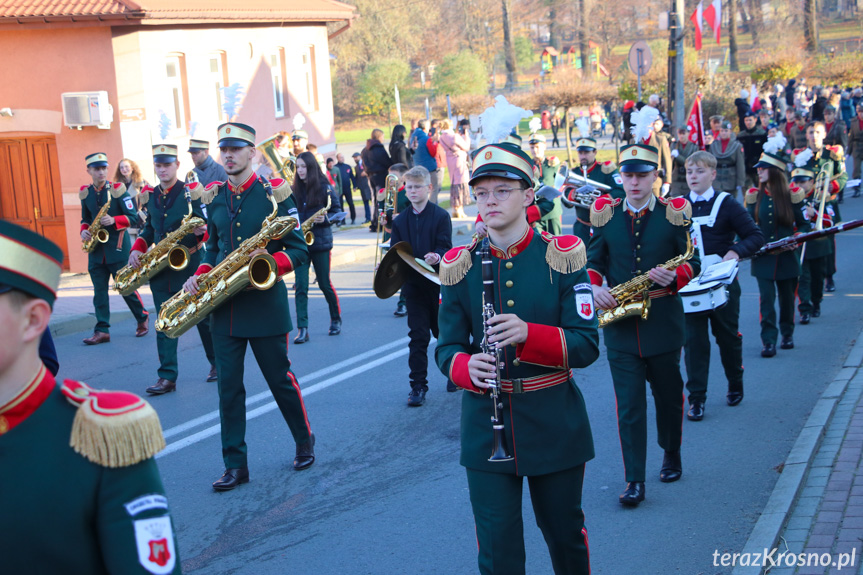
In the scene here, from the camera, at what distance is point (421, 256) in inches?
338

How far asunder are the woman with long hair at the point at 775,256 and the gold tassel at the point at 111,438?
8246 mm

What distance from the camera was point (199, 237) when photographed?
9078mm

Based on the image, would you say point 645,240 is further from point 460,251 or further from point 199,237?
point 199,237

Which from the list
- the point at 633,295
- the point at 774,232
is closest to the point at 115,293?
the point at 774,232

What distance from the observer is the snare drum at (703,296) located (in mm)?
6945

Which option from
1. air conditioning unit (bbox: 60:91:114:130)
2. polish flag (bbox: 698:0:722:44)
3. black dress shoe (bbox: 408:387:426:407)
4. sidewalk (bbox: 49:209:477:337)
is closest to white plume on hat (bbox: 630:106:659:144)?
black dress shoe (bbox: 408:387:426:407)

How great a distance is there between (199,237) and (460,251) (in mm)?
5660

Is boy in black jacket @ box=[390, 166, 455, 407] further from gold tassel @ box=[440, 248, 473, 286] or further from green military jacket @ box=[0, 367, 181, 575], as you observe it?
green military jacket @ box=[0, 367, 181, 575]

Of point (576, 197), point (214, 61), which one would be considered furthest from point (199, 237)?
point (214, 61)

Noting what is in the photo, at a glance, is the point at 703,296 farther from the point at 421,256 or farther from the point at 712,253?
the point at 421,256

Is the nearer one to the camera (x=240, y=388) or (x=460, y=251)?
(x=460, y=251)

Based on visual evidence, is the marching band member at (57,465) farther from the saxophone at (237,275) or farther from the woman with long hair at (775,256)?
the woman with long hair at (775,256)

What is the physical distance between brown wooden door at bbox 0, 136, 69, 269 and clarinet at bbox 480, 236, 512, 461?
15.6 meters

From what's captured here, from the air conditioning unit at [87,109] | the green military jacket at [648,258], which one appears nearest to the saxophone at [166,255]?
the green military jacket at [648,258]
